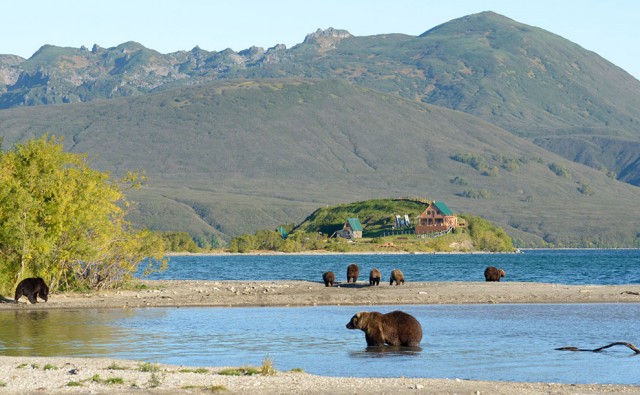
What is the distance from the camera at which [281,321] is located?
37406 mm

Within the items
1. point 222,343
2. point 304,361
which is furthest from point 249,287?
point 304,361

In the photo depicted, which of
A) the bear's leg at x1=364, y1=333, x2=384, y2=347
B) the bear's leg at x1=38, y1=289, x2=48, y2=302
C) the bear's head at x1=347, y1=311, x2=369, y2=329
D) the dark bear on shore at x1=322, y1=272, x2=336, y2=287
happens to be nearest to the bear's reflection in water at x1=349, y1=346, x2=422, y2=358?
the bear's leg at x1=364, y1=333, x2=384, y2=347

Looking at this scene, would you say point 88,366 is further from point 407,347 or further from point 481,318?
point 481,318

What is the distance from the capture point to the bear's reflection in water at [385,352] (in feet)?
89.1

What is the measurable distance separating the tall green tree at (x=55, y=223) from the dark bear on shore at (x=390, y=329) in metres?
19.5

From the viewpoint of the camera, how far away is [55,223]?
45.0 metres

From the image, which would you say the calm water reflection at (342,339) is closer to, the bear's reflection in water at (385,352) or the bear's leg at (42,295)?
the bear's reflection in water at (385,352)

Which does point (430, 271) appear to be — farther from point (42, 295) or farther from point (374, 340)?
point (374, 340)

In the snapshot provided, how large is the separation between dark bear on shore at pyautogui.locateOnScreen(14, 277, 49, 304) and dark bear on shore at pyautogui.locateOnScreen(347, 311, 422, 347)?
1814 cm

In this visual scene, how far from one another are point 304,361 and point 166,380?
577 centimetres

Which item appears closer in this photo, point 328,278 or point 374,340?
point 374,340

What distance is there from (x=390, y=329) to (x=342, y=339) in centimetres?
255

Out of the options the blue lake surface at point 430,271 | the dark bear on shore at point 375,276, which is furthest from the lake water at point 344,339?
the blue lake surface at point 430,271

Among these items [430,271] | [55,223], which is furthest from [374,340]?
[430,271]
